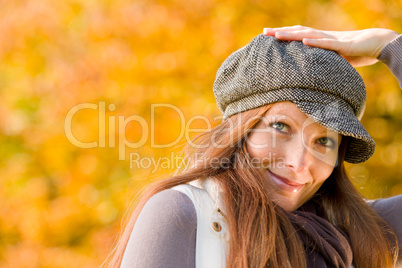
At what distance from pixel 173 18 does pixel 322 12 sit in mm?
1122

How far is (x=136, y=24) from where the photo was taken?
3.68m

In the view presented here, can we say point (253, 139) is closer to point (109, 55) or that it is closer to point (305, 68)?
point (305, 68)

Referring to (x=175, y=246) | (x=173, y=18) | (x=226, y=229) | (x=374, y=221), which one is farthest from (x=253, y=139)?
(x=173, y=18)

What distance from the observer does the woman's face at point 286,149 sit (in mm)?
1731


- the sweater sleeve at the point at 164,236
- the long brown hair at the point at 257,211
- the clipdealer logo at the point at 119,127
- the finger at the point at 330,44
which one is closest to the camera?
the sweater sleeve at the point at 164,236

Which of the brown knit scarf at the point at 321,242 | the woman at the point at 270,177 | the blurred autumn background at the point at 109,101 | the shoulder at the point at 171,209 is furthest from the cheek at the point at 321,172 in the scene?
the blurred autumn background at the point at 109,101

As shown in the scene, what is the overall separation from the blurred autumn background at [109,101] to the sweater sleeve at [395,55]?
1.28 meters

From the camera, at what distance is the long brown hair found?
59.9 inches

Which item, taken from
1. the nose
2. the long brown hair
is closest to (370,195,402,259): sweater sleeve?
the long brown hair

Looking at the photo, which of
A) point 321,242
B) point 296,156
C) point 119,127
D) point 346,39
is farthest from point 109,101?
point 321,242

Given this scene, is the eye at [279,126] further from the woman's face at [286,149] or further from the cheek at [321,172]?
the cheek at [321,172]

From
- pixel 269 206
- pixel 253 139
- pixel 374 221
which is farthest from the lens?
pixel 374 221

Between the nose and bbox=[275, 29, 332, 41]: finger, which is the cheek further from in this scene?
bbox=[275, 29, 332, 41]: finger

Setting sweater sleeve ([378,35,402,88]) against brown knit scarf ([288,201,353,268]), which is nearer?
brown knit scarf ([288,201,353,268])
